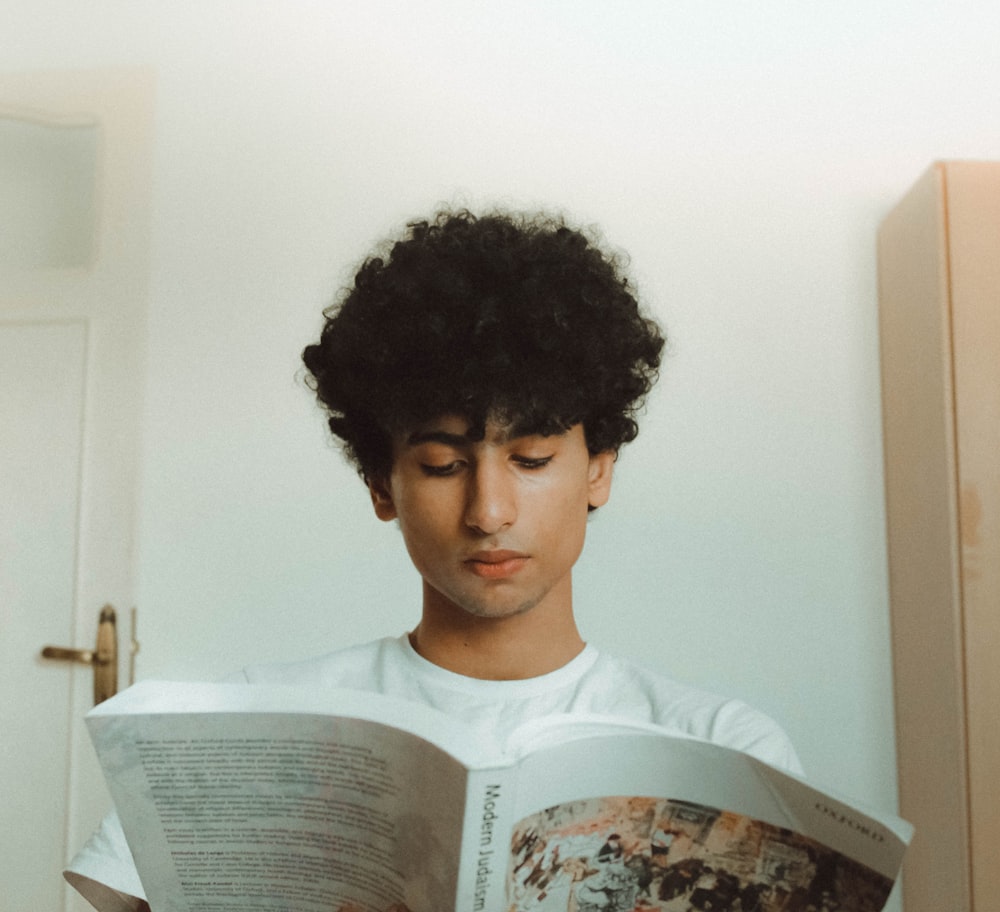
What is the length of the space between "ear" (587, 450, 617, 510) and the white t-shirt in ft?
0.56

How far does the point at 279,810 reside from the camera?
0.71 m

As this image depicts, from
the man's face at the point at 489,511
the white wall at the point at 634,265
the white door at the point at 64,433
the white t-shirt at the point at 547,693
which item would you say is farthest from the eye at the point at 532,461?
the white door at the point at 64,433

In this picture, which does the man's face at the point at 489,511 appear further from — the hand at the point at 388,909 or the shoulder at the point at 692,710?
the hand at the point at 388,909

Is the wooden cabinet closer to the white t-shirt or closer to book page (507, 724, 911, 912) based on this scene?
the white t-shirt

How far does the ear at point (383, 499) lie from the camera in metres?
1.12

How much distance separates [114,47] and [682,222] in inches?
41.6

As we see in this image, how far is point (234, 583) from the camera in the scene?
1647 millimetres

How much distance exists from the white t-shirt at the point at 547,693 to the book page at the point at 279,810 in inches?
9.9

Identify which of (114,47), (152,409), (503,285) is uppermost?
(114,47)

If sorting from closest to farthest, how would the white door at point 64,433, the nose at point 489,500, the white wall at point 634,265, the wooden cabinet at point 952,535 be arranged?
the nose at point 489,500, the wooden cabinet at point 952,535, the white wall at point 634,265, the white door at point 64,433

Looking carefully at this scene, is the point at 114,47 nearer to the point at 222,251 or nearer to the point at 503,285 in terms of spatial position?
the point at 222,251

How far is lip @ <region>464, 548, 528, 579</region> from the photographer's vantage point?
99 centimetres

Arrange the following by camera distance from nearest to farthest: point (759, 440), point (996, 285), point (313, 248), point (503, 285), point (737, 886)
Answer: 1. point (737, 886)
2. point (503, 285)
3. point (996, 285)
4. point (759, 440)
5. point (313, 248)

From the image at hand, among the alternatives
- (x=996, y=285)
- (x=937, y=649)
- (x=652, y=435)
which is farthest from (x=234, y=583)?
(x=996, y=285)
